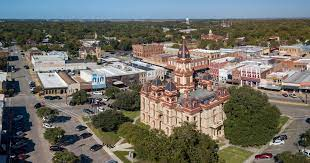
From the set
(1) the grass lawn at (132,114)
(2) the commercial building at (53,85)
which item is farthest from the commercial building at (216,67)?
(2) the commercial building at (53,85)

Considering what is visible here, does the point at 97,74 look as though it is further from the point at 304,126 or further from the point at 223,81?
the point at 304,126

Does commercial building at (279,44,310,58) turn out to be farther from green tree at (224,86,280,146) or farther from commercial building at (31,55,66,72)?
commercial building at (31,55,66,72)

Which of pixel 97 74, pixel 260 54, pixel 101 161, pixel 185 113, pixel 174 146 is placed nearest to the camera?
pixel 174 146

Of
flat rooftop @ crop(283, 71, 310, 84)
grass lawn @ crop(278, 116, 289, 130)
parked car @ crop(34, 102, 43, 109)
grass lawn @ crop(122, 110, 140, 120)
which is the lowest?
grass lawn @ crop(122, 110, 140, 120)

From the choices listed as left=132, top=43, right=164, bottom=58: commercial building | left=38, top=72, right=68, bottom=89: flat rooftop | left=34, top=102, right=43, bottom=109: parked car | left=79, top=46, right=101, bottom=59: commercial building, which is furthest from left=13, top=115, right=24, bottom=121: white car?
left=132, top=43, right=164, bottom=58: commercial building

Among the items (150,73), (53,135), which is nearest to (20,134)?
(53,135)

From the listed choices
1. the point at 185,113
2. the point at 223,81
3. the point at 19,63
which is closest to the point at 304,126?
the point at 185,113
